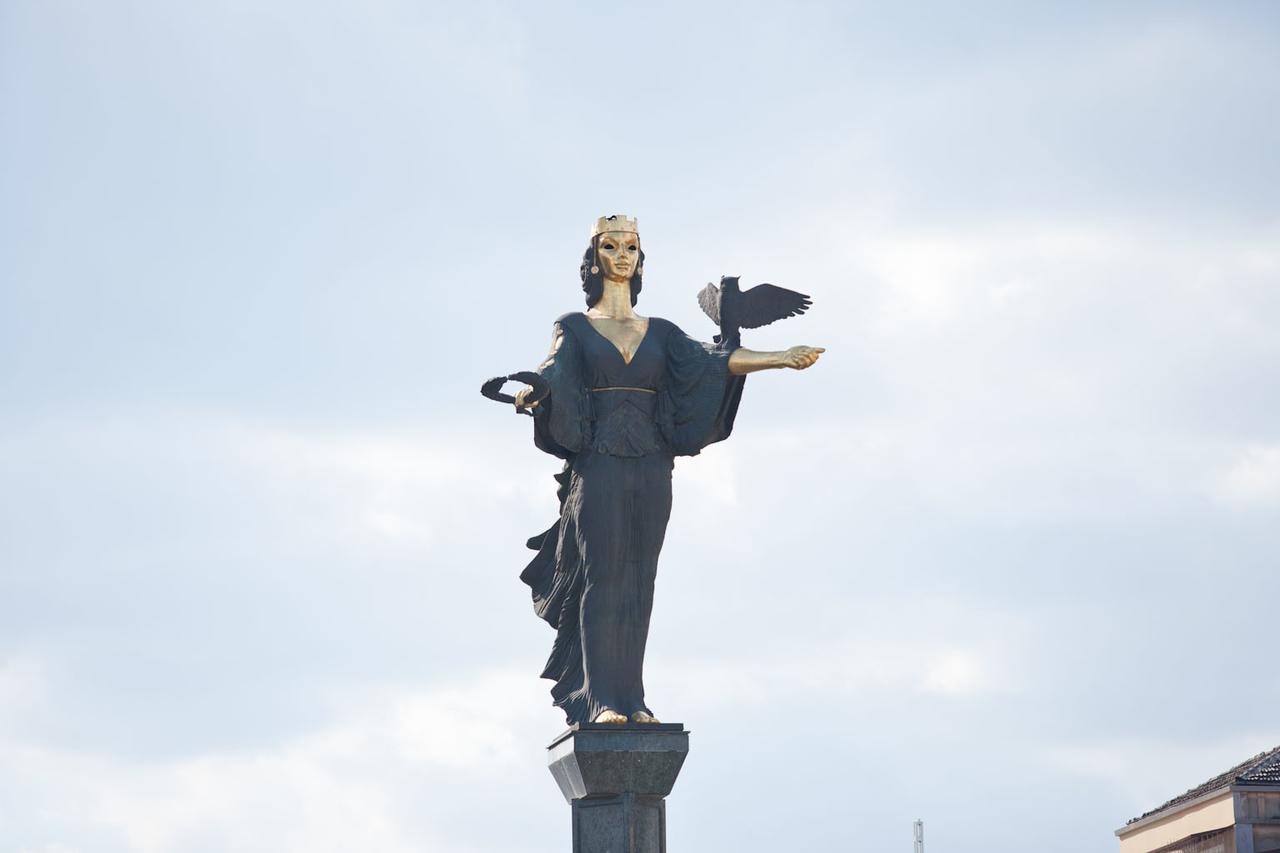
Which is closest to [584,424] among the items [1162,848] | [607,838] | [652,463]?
[652,463]

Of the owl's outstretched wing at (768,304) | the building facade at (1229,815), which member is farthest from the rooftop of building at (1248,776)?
the owl's outstretched wing at (768,304)

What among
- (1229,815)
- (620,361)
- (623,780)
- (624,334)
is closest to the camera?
(623,780)

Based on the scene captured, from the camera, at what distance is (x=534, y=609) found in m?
16.7

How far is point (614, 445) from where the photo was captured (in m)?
16.1

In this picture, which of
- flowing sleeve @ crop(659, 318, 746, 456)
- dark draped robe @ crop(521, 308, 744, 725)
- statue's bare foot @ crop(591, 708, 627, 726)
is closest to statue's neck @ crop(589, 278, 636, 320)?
dark draped robe @ crop(521, 308, 744, 725)

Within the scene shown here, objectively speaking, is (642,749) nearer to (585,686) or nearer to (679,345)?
(585,686)

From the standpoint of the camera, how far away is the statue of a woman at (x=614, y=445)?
627 inches

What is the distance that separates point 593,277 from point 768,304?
1307 mm

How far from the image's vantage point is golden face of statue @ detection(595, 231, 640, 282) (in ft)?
54.0

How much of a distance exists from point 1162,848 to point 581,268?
24.3m

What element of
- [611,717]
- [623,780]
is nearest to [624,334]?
[611,717]

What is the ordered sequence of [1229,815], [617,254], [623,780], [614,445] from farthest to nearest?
[1229,815], [617,254], [614,445], [623,780]

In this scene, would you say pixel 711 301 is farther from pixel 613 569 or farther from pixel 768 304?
pixel 613 569

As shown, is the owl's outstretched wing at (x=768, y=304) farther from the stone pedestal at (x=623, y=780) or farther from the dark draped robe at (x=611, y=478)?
the stone pedestal at (x=623, y=780)
